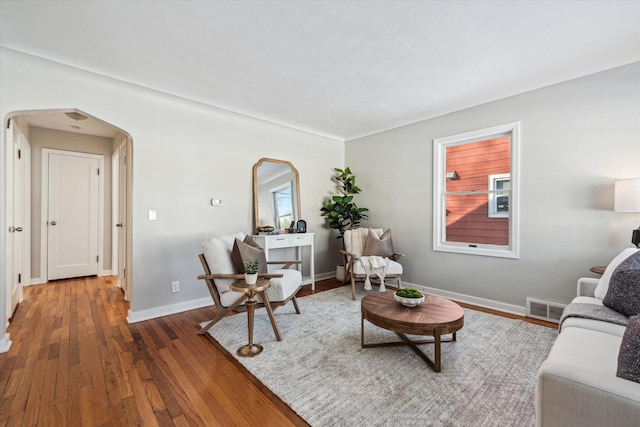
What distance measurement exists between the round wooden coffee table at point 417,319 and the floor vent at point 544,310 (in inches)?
52.2

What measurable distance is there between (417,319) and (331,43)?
226 centimetres

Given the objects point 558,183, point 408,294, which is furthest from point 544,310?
point 408,294

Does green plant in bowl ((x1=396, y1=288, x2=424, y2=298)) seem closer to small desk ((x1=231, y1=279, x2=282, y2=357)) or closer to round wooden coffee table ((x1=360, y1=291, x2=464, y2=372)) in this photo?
round wooden coffee table ((x1=360, y1=291, x2=464, y2=372))

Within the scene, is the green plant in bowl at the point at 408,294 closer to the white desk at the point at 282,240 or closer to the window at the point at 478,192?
the window at the point at 478,192

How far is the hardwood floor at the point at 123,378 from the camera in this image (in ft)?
5.36

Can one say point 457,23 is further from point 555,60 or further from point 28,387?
point 28,387

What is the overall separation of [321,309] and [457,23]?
3.02 meters

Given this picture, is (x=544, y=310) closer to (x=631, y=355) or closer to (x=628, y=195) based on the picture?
(x=628, y=195)

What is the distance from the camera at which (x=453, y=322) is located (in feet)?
6.81

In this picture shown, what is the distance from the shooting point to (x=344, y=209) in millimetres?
4832

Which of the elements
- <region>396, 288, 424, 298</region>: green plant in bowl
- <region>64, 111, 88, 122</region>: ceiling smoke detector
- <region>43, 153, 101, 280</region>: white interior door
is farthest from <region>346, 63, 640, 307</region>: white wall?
<region>43, 153, 101, 280</region>: white interior door

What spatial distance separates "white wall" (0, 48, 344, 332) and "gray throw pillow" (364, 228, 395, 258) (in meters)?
1.76

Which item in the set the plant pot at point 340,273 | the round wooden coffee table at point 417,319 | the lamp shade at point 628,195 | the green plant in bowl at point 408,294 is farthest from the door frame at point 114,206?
the lamp shade at point 628,195

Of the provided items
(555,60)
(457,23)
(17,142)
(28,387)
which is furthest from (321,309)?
Answer: (17,142)
